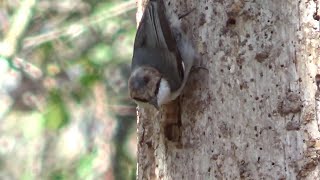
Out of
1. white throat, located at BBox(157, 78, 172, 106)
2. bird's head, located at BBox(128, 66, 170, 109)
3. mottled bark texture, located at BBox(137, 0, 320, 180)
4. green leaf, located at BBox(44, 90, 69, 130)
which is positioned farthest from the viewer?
green leaf, located at BBox(44, 90, 69, 130)

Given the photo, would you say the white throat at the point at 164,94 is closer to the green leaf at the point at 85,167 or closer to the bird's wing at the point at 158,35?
the bird's wing at the point at 158,35

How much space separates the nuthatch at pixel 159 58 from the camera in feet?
6.49

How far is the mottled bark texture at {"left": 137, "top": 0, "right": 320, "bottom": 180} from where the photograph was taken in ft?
5.62

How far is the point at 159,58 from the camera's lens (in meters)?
2.18

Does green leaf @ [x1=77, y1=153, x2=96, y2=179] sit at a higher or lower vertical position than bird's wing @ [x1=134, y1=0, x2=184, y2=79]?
lower

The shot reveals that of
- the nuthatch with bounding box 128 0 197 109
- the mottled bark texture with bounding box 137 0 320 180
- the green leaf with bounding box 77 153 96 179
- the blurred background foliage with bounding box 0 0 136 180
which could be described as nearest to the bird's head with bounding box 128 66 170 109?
the nuthatch with bounding box 128 0 197 109

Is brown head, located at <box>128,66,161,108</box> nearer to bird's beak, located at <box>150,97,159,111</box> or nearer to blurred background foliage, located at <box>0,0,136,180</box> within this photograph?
bird's beak, located at <box>150,97,159,111</box>

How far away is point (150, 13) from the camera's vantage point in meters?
2.08

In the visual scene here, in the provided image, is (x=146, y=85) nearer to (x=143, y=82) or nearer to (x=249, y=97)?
(x=143, y=82)

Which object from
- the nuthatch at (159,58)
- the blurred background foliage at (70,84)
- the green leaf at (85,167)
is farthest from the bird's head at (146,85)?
the green leaf at (85,167)

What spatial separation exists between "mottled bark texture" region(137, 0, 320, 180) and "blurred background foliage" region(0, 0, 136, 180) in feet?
5.52

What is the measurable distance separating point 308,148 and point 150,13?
0.64 metres

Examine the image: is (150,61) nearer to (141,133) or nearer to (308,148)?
(141,133)

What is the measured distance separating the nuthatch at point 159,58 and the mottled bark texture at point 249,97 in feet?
0.16
